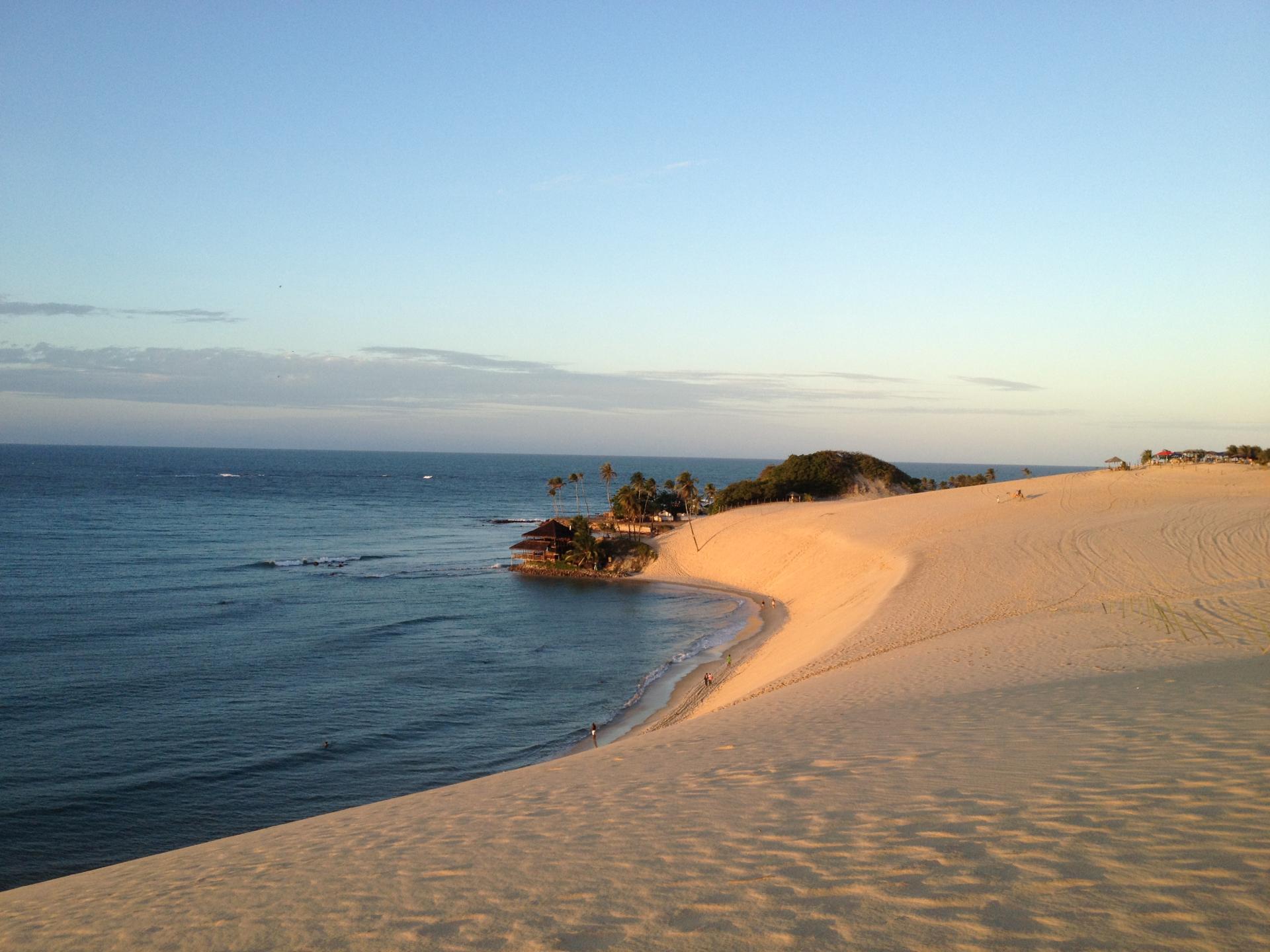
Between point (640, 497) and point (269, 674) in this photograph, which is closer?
point (269, 674)

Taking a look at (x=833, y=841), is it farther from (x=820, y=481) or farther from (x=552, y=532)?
(x=820, y=481)

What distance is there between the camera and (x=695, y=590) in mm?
52531

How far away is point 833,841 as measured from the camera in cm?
625

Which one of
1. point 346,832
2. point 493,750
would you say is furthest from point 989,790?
point 493,750

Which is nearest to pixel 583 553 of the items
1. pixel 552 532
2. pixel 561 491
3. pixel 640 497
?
pixel 552 532

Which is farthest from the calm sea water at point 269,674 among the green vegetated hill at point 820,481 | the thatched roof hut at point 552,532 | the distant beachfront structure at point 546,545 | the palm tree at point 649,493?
the green vegetated hill at point 820,481

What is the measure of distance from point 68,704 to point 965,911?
2892cm

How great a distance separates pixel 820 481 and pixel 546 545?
36248 mm

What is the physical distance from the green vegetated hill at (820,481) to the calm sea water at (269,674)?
25.2m

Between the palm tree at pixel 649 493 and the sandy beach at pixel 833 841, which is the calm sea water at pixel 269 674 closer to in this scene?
the sandy beach at pixel 833 841

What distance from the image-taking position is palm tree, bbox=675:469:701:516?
258ft

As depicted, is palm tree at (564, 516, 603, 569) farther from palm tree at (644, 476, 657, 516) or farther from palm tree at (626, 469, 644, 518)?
palm tree at (644, 476, 657, 516)

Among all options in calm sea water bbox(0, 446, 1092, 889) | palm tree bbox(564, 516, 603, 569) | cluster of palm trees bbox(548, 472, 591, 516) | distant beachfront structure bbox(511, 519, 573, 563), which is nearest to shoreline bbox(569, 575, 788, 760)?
calm sea water bbox(0, 446, 1092, 889)

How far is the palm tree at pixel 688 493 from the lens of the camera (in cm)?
7875
